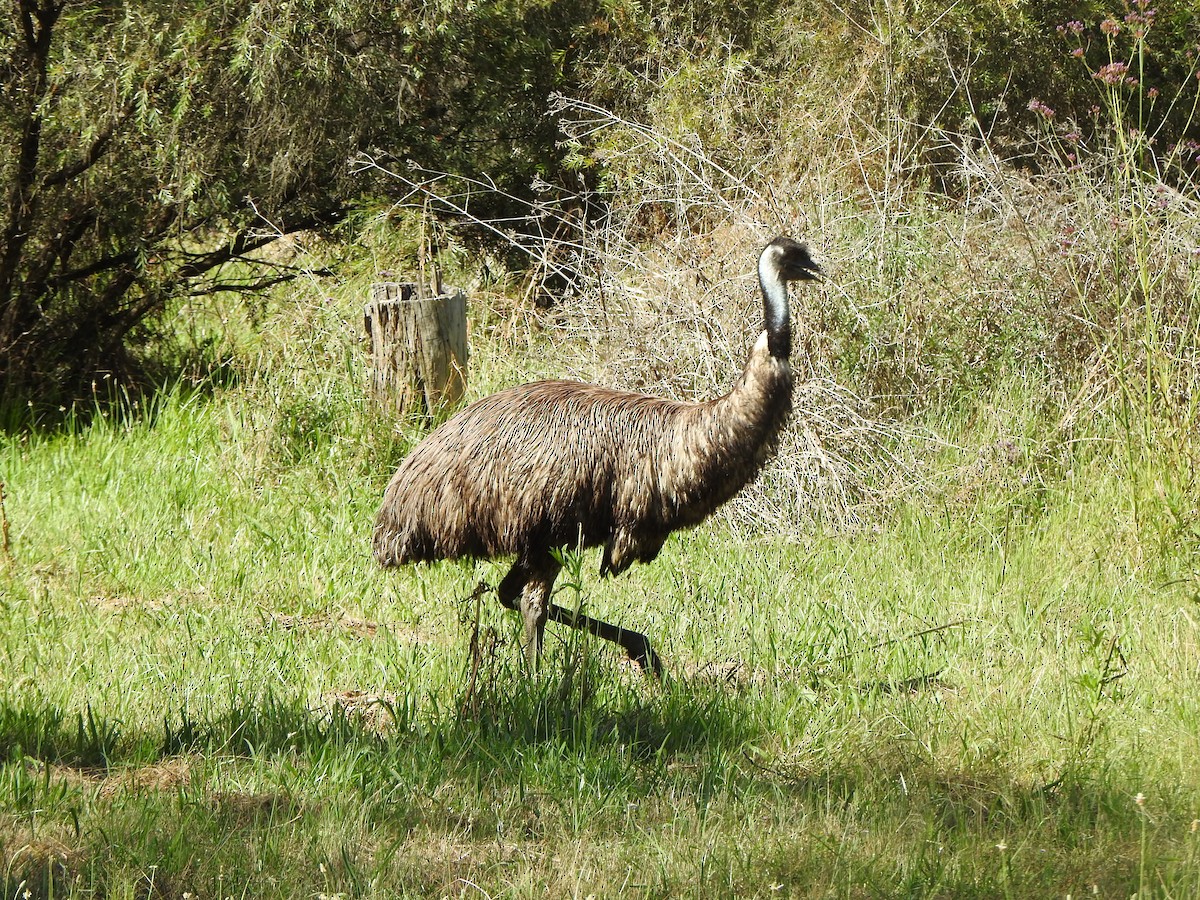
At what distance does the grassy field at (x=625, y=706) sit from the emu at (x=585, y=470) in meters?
0.25

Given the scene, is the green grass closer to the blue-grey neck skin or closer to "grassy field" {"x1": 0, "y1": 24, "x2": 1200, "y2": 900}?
"grassy field" {"x1": 0, "y1": 24, "x2": 1200, "y2": 900}

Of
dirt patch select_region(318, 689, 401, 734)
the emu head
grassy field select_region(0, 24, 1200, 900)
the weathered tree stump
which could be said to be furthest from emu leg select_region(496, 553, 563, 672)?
the weathered tree stump

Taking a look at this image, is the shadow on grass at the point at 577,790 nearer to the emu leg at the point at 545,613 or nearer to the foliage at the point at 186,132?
the emu leg at the point at 545,613

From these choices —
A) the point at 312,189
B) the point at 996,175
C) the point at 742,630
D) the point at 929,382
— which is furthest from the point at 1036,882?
the point at 312,189

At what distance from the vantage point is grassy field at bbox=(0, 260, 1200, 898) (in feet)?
12.1

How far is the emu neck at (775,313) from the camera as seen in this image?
5199 millimetres

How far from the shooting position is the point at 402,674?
4953 mm

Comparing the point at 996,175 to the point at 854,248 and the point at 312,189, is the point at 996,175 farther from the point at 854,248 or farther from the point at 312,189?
the point at 312,189

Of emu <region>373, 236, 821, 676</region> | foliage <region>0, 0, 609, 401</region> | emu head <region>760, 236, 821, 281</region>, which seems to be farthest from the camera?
foliage <region>0, 0, 609, 401</region>

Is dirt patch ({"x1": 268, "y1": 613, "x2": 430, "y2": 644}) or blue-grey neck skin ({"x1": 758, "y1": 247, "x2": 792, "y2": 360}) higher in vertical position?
blue-grey neck skin ({"x1": 758, "y1": 247, "x2": 792, "y2": 360})

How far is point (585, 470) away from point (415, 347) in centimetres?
268

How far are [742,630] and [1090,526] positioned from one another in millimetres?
1847

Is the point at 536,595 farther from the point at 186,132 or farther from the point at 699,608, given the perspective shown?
the point at 186,132

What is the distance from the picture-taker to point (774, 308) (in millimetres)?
5234
